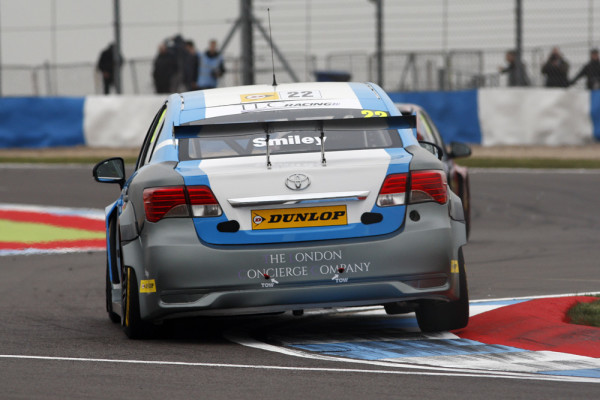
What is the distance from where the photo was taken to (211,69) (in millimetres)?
27594

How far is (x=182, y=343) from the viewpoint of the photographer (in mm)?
8188

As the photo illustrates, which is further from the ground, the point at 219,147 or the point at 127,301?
the point at 219,147

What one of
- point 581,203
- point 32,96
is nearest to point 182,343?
point 581,203

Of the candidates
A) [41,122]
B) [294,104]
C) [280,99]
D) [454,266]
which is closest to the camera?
[454,266]

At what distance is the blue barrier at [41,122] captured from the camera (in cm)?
2733

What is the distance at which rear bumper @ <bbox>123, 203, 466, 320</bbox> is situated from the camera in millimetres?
7664

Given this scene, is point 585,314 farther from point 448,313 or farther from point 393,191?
point 393,191

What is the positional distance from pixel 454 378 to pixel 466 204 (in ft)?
25.9

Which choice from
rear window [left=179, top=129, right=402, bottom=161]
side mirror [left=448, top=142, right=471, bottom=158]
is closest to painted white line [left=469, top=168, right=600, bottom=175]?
side mirror [left=448, top=142, right=471, bottom=158]

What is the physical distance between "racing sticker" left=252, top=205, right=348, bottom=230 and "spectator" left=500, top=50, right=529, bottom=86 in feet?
58.7

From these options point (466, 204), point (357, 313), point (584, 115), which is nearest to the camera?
point (357, 313)

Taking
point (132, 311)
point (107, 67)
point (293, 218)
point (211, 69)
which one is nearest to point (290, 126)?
point (293, 218)

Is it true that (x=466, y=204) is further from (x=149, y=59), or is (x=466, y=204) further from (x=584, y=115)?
(x=149, y=59)

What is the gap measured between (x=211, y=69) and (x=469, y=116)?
213 inches
